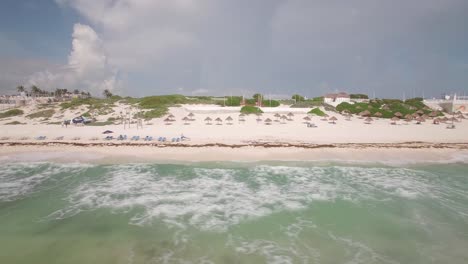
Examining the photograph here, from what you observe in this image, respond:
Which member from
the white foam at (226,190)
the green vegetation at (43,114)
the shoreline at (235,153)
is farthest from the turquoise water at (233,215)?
the green vegetation at (43,114)

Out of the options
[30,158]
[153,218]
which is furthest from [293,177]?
[30,158]

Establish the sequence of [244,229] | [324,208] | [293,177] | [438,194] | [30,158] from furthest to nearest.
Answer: [30,158]
[293,177]
[438,194]
[324,208]
[244,229]

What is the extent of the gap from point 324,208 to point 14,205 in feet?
37.4

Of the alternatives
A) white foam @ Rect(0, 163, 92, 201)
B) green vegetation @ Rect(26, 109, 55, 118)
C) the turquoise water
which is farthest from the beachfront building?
white foam @ Rect(0, 163, 92, 201)

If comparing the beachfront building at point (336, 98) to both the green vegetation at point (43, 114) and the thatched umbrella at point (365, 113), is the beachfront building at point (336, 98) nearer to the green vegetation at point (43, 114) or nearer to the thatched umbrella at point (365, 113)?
the thatched umbrella at point (365, 113)

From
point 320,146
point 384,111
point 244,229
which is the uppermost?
point 384,111

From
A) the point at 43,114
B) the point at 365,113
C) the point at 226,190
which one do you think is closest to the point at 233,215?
the point at 226,190

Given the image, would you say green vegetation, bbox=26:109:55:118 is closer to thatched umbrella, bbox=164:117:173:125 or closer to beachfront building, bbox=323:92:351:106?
thatched umbrella, bbox=164:117:173:125

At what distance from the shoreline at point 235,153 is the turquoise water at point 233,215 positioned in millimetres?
1855

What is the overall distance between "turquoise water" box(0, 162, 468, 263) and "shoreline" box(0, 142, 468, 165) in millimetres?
1855

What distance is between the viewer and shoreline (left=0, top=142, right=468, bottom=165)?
53.1 ft

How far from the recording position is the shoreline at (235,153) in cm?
1617

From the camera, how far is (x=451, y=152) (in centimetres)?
1839

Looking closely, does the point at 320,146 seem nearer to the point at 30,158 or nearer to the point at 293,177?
the point at 293,177
